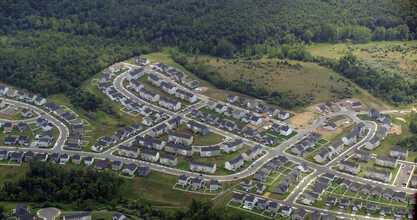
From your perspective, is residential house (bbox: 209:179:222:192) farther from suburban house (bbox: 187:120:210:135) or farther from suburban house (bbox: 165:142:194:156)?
suburban house (bbox: 187:120:210:135)

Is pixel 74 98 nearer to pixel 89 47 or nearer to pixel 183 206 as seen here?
pixel 89 47

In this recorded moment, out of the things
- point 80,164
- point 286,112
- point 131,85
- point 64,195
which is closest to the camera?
point 64,195

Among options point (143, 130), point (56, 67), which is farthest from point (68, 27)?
point (143, 130)

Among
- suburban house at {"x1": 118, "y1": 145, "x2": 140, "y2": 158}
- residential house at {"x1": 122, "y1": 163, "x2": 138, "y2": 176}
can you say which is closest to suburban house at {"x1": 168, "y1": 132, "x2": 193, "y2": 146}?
suburban house at {"x1": 118, "y1": 145, "x2": 140, "y2": 158}

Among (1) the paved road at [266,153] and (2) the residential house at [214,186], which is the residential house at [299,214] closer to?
(1) the paved road at [266,153]

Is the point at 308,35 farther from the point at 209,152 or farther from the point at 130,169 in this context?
the point at 130,169

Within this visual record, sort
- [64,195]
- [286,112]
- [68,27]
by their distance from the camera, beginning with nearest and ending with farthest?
[64,195] → [286,112] → [68,27]
